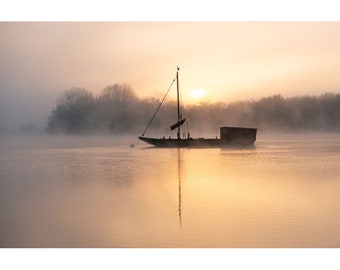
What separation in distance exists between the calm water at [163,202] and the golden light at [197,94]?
46.7 inches

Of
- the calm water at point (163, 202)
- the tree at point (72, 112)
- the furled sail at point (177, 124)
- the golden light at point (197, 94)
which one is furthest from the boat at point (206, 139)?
the tree at point (72, 112)

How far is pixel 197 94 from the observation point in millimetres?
7480

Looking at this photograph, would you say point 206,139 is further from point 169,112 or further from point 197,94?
point 197,94

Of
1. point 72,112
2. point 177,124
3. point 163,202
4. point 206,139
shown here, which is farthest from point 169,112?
point 206,139

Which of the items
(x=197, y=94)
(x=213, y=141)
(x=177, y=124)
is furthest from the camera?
(x=213, y=141)

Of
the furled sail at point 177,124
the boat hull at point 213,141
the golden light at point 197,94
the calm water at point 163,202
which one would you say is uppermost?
the golden light at point 197,94

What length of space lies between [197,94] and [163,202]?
185cm

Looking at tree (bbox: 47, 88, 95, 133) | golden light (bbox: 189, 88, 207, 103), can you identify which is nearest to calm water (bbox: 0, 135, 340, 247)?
tree (bbox: 47, 88, 95, 133)

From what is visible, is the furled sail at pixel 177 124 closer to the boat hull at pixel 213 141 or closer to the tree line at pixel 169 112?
the tree line at pixel 169 112

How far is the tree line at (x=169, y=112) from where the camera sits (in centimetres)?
722
